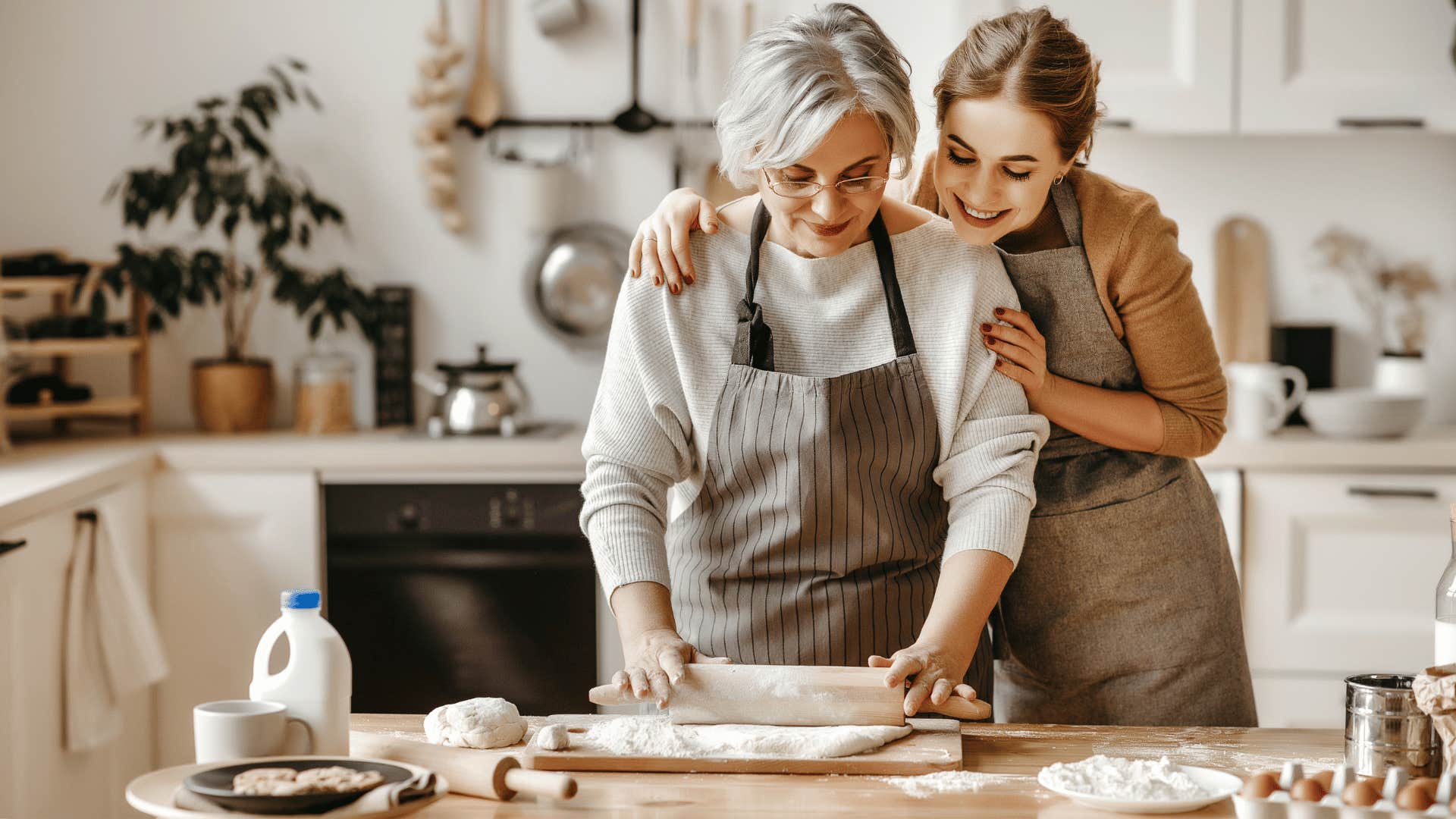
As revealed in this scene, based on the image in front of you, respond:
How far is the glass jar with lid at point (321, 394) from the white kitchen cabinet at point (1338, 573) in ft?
6.27

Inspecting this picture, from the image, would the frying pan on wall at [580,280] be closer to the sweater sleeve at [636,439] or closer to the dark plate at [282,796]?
the sweater sleeve at [636,439]

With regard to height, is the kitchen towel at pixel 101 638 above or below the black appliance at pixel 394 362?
below

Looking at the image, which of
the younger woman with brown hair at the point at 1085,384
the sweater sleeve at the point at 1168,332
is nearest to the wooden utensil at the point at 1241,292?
the younger woman with brown hair at the point at 1085,384

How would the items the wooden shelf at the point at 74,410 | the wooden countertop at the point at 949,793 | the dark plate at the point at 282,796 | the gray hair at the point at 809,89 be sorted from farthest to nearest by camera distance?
the wooden shelf at the point at 74,410
the gray hair at the point at 809,89
the wooden countertop at the point at 949,793
the dark plate at the point at 282,796

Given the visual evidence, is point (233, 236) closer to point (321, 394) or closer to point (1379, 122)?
point (321, 394)

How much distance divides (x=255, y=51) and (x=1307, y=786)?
281cm

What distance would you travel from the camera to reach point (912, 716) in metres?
1.35

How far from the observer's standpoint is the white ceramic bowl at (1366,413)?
270 cm

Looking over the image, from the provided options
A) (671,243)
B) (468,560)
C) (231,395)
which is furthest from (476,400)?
(671,243)

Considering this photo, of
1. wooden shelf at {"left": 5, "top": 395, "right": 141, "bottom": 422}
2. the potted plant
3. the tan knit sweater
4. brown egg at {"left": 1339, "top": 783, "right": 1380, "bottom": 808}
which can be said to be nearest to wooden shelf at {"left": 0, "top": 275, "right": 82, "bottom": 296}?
the potted plant

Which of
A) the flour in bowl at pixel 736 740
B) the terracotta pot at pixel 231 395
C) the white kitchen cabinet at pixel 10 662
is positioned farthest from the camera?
the terracotta pot at pixel 231 395

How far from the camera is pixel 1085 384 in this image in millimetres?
1569

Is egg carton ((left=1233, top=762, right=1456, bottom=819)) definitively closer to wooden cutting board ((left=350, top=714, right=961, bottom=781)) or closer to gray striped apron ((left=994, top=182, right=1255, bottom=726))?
wooden cutting board ((left=350, top=714, right=961, bottom=781))

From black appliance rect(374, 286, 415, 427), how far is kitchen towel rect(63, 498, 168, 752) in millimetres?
796
